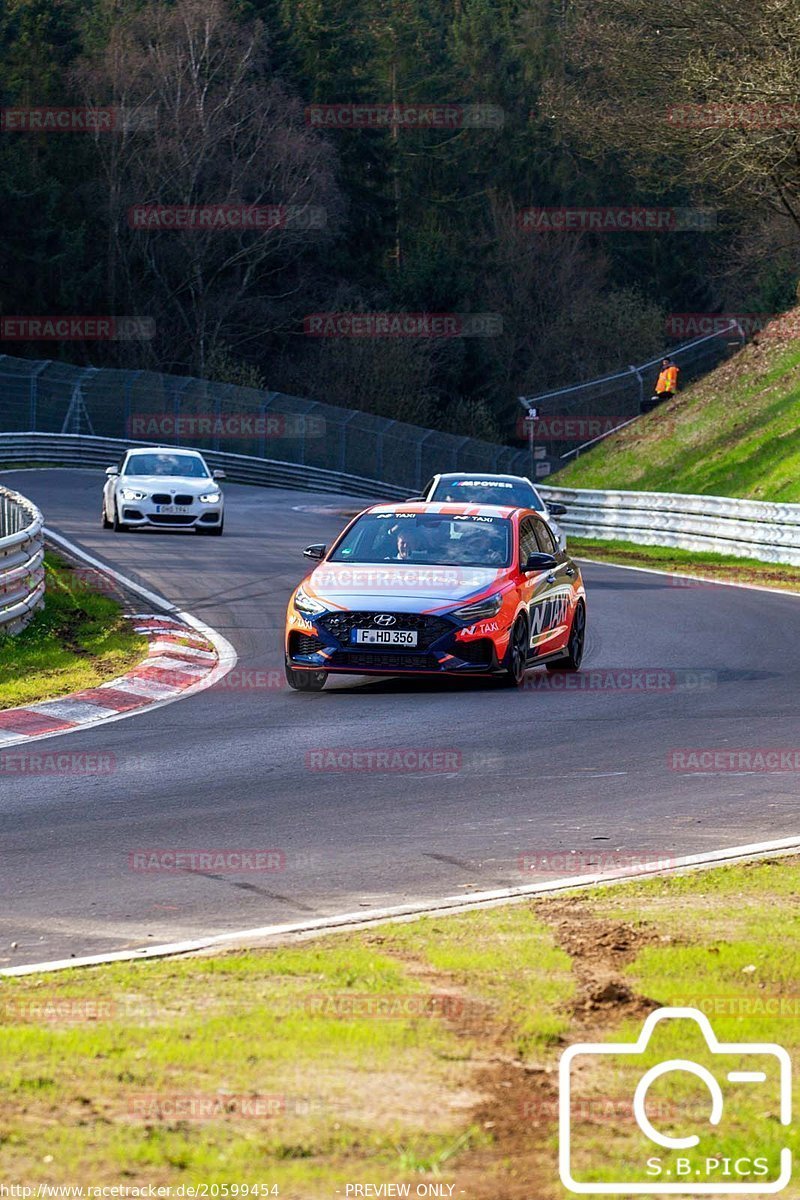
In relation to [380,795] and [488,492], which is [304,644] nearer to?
[380,795]

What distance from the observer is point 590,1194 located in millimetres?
4297

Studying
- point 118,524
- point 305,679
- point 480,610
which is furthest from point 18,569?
point 118,524

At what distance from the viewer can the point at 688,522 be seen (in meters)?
34.3

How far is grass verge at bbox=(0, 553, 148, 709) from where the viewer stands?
14.8 meters

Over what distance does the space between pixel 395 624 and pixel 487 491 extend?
8.92m

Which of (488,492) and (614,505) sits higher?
(488,492)

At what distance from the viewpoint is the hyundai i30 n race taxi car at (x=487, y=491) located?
74.4ft

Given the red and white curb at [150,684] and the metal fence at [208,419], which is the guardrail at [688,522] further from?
the metal fence at [208,419]

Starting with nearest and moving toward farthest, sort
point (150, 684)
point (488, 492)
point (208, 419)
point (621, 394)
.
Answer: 1. point (150, 684)
2. point (488, 492)
3. point (208, 419)
4. point (621, 394)

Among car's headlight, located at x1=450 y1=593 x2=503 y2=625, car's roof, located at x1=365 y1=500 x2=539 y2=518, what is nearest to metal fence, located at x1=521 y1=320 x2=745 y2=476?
car's roof, located at x1=365 y1=500 x2=539 y2=518

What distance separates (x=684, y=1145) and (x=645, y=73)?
1667 inches

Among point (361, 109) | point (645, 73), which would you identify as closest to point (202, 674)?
point (645, 73)

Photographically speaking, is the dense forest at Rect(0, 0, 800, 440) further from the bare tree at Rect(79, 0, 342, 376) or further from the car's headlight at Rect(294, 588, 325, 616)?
the car's headlight at Rect(294, 588, 325, 616)

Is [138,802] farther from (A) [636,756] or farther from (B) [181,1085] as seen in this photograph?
(B) [181,1085]
